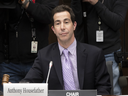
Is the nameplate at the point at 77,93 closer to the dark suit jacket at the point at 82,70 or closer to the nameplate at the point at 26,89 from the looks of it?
the nameplate at the point at 26,89

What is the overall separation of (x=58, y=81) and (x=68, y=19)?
1.75 feet

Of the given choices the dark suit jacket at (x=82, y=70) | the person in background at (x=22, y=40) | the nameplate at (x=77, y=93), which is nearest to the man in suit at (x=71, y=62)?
the dark suit jacket at (x=82, y=70)

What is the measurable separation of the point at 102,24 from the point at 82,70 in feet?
2.24

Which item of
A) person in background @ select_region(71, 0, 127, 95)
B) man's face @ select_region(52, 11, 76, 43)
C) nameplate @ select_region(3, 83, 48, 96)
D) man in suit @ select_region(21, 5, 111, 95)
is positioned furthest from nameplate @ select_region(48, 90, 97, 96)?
person in background @ select_region(71, 0, 127, 95)

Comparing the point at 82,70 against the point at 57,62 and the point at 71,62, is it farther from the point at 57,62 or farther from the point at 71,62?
the point at 57,62

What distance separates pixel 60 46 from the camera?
2111 millimetres

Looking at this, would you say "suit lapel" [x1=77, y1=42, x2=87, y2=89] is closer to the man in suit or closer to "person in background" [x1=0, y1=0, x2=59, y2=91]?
the man in suit

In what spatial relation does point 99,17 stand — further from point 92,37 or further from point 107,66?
point 107,66

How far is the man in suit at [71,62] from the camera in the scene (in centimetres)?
198

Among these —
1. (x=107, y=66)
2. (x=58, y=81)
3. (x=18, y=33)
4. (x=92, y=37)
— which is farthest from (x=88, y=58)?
(x=18, y=33)

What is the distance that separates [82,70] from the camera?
2.01m

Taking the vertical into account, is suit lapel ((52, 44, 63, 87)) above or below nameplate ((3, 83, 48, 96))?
above

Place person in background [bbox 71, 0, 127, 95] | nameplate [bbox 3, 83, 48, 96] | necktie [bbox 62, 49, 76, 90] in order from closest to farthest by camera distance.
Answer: nameplate [bbox 3, 83, 48, 96], necktie [bbox 62, 49, 76, 90], person in background [bbox 71, 0, 127, 95]

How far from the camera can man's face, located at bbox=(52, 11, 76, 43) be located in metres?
2.03
